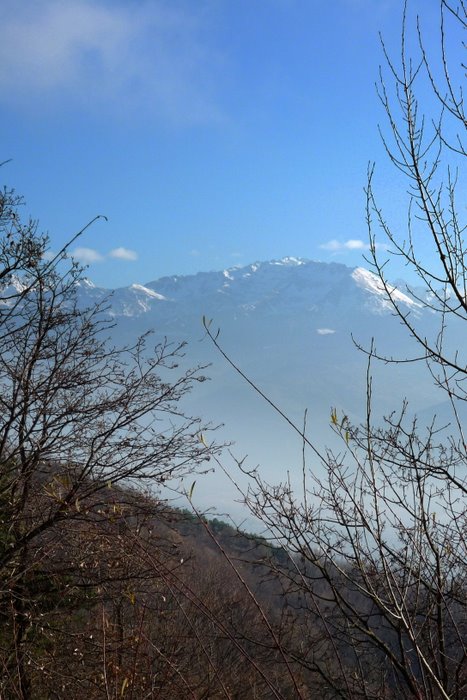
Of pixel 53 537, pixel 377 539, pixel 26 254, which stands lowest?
pixel 53 537

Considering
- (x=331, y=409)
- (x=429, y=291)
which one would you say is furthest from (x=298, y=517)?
(x=429, y=291)

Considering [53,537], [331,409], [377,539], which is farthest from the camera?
[53,537]

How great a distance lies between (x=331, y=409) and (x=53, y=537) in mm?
5045

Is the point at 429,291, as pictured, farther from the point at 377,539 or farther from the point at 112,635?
the point at 112,635

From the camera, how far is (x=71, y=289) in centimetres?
789

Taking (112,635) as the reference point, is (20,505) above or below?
above

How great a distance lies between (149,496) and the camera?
307 inches

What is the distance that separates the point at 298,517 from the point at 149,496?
14.5 feet

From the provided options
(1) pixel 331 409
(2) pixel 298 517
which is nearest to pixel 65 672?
(2) pixel 298 517

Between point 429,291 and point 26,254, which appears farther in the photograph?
point 26,254

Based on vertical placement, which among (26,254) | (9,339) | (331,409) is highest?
(26,254)

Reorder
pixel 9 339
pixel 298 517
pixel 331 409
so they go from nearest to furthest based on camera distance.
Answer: pixel 331 409
pixel 298 517
pixel 9 339

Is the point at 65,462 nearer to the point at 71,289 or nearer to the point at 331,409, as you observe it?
the point at 71,289

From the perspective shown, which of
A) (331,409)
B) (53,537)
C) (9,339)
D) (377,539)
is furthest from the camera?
(9,339)
